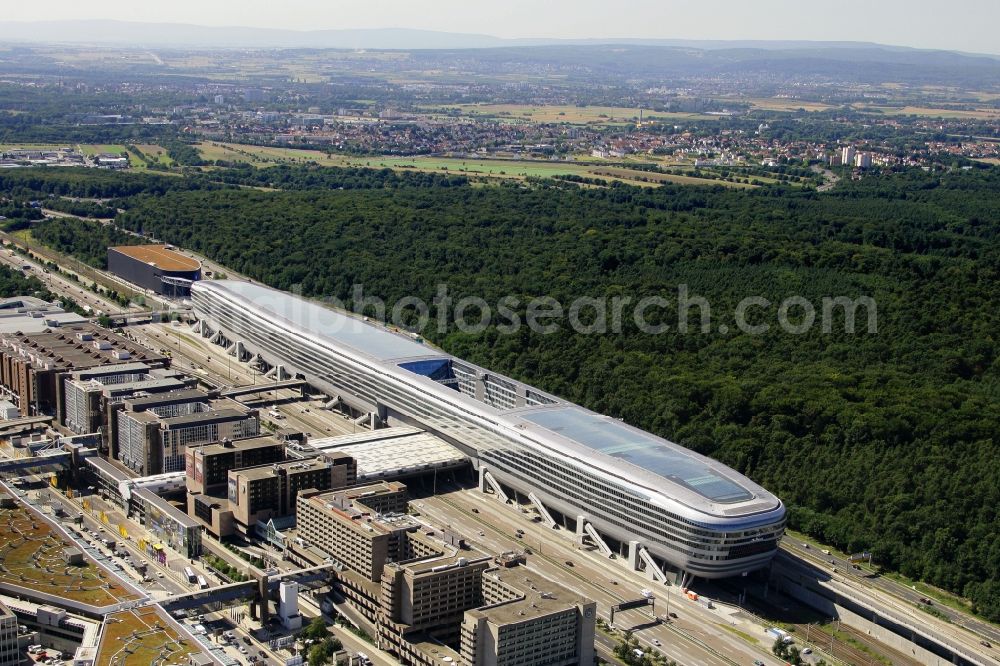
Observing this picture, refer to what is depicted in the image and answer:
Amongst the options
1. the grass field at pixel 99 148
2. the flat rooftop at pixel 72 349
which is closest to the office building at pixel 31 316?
the flat rooftop at pixel 72 349

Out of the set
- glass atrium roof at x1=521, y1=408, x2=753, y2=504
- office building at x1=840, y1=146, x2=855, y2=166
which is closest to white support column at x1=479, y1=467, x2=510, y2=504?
glass atrium roof at x1=521, y1=408, x2=753, y2=504

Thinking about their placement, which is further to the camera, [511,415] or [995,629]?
[511,415]

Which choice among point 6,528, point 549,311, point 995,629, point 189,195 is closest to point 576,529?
point 995,629

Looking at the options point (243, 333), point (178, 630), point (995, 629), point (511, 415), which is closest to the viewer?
point (178, 630)

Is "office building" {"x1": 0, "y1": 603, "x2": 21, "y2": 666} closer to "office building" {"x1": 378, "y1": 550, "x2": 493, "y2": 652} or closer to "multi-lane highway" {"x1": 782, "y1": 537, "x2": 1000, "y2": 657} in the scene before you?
"office building" {"x1": 378, "y1": 550, "x2": 493, "y2": 652}

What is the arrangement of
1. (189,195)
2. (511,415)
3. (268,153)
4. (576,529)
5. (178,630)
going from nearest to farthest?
(178,630)
(576,529)
(511,415)
(189,195)
(268,153)

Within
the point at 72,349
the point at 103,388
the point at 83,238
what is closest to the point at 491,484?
the point at 103,388

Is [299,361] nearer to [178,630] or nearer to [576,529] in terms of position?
[576,529]
